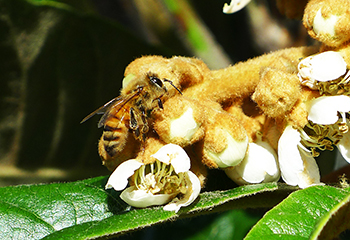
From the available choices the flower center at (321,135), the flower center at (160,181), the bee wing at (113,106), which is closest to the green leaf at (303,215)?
the flower center at (321,135)

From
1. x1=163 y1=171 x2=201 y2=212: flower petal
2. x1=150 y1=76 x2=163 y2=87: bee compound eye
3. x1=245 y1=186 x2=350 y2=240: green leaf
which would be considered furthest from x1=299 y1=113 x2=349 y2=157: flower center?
x1=150 y1=76 x2=163 y2=87: bee compound eye

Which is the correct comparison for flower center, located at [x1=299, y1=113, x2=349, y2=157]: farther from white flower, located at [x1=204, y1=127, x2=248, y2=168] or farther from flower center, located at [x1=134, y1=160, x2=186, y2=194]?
flower center, located at [x1=134, y1=160, x2=186, y2=194]

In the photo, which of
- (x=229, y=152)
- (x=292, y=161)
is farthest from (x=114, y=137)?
(x=292, y=161)

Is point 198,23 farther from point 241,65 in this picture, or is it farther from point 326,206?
point 326,206

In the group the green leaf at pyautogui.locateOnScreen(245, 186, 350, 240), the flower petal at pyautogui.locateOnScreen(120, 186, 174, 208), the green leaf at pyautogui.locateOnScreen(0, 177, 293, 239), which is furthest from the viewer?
the flower petal at pyautogui.locateOnScreen(120, 186, 174, 208)

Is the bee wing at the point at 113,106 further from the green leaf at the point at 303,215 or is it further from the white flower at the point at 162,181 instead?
the green leaf at the point at 303,215

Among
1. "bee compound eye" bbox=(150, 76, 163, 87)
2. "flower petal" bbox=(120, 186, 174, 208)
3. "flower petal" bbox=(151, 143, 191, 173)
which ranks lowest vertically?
"flower petal" bbox=(120, 186, 174, 208)
